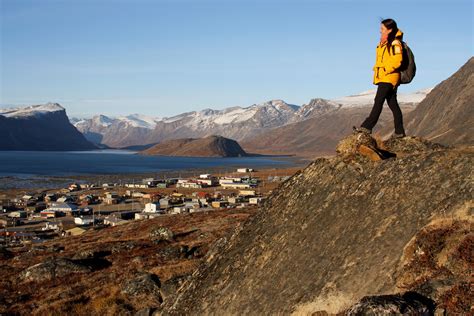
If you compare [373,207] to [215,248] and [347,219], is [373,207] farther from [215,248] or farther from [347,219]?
[215,248]

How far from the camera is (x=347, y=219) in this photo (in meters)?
12.0

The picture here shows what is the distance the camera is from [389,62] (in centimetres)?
1320

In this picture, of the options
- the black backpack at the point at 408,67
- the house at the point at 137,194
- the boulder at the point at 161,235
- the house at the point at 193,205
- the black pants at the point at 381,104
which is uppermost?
the black backpack at the point at 408,67

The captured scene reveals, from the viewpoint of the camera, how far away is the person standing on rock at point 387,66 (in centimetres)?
1298

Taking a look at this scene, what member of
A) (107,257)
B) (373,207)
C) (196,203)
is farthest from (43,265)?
(196,203)

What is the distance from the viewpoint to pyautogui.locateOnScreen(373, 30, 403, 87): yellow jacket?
13.0 meters

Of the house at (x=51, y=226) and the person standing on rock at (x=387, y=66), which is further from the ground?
the person standing on rock at (x=387, y=66)

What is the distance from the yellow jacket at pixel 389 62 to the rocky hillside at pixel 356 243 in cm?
179

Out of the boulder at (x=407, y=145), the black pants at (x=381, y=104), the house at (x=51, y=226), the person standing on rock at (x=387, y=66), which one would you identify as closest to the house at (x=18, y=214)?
the house at (x=51, y=226)

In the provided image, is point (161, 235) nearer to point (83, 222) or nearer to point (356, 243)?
point (356, 243)

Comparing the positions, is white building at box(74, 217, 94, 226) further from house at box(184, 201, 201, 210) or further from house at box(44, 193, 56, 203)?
house at box(44, 193, 56, 203)

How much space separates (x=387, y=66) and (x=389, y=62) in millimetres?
124

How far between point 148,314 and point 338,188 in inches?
324

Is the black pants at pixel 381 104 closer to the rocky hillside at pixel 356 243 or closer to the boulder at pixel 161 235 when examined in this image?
the rocky hillside at pixel 356 243
